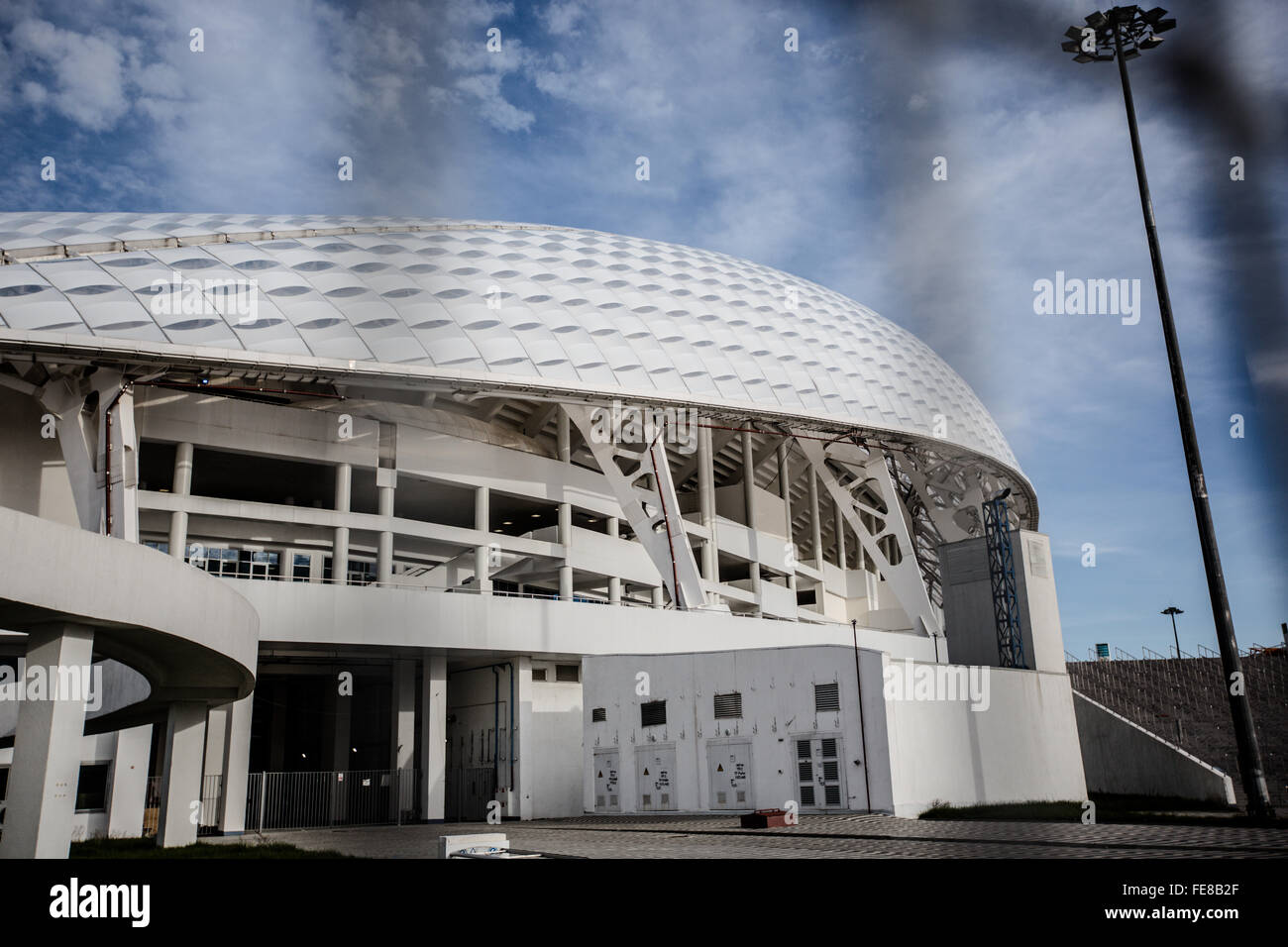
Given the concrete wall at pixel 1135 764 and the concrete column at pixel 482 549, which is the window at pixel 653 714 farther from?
the concrete wall at pixel 1135 764

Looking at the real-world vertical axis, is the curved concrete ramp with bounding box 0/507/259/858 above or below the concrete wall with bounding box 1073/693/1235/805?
above

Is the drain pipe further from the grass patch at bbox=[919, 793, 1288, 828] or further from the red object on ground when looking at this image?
the red object on ground

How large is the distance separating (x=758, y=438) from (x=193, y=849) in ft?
115

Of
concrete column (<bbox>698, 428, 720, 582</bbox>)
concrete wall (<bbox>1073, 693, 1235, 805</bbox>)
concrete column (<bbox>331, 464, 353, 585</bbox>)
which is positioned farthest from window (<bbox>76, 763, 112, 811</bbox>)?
concrete wall (<bbox>1073, 693, 1235, 805</bbox>)

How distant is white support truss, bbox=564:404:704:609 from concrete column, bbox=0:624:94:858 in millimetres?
26045

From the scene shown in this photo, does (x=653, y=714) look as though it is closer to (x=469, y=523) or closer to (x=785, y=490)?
(x=469, y=523)

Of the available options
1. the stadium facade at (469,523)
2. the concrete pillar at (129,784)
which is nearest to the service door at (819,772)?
the stadium facade at (469,523)

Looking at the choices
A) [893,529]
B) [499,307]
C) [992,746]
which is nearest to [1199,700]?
[893,529]

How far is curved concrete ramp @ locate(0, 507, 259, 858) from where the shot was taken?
1001cm

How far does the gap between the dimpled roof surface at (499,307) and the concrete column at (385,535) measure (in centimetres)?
466

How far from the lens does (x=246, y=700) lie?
2898cm

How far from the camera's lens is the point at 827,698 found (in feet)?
75.2

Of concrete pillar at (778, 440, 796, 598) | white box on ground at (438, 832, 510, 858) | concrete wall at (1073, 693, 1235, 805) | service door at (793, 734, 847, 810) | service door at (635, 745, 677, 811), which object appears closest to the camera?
white box on ground at (438, 832, 510, 858)
